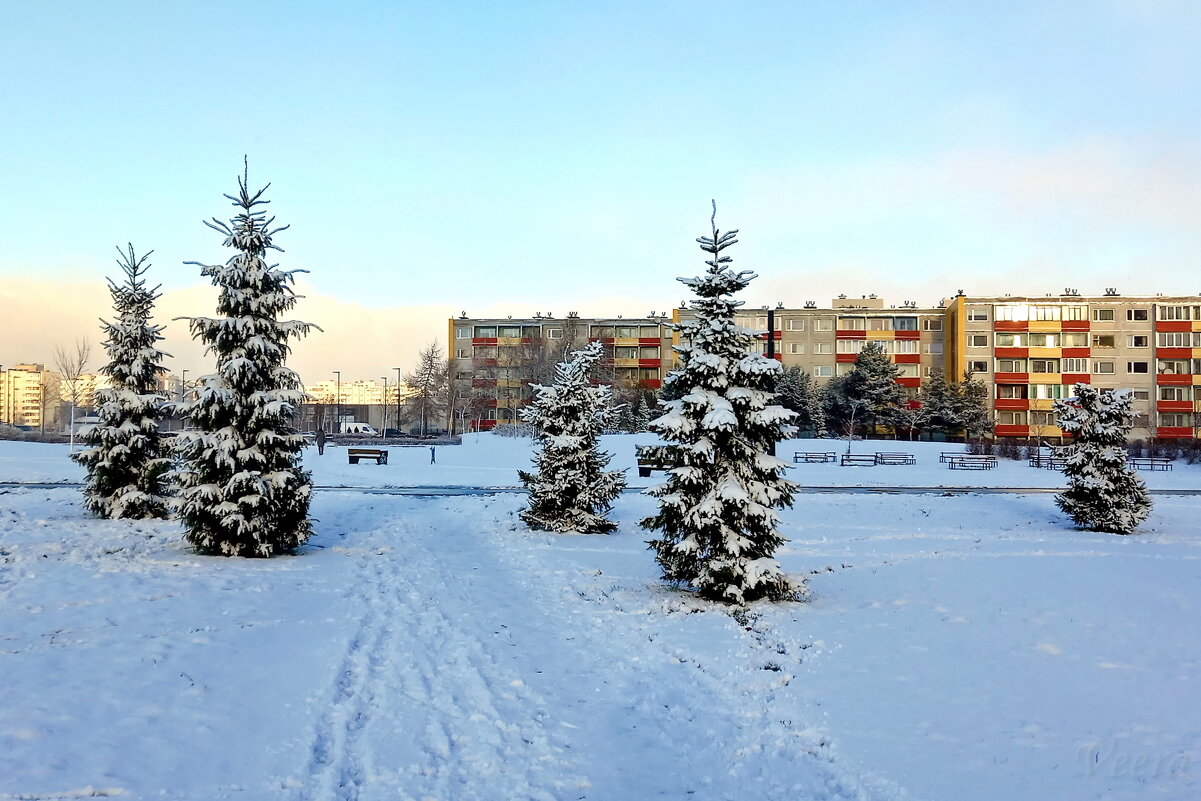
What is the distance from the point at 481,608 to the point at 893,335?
81.7m

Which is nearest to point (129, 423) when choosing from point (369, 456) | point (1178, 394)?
point (369, 456)

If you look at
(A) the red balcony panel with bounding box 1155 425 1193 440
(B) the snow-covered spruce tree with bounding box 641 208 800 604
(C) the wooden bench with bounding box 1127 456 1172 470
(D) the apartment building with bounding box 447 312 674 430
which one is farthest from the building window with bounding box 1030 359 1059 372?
(B) the snow-covered spruce tree with bounding box 641 208 800 604

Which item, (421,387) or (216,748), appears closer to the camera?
(216,748)

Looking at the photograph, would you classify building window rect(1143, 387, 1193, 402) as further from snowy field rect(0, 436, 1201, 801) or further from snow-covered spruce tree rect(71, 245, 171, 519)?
snow-covered spruce tree rect(71, 245, 171, 519)

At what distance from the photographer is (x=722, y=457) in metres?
13.6

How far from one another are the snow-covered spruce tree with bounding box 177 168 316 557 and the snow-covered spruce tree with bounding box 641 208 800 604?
321 inches

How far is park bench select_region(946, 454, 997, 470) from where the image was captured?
4500cm

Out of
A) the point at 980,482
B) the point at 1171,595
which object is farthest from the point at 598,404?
the point at 980,482

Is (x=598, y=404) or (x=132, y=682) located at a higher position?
(x=598, y=404)

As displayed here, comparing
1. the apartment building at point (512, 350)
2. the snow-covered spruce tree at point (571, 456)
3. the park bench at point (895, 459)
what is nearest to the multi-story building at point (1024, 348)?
the apartment building at point (512, 350)

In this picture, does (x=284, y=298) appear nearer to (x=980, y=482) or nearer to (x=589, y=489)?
(x=589, y=489)

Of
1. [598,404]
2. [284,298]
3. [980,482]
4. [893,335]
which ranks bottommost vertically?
[980,482]

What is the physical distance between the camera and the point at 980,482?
39.6m

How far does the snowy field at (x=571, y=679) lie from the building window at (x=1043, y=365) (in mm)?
71995
